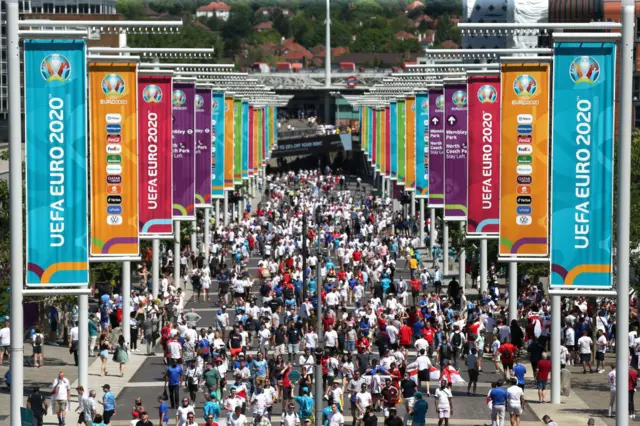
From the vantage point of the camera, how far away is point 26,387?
110 ft

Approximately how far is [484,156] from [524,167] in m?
5.47

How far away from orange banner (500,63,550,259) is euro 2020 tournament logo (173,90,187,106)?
11776 millimetres

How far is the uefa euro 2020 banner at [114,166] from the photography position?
1116 inches

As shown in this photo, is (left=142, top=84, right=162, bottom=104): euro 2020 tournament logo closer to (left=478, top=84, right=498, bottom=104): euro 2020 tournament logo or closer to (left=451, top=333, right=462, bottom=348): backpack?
(left=478, top=84, right=498, bottom=104): euro 2020 tournament logo

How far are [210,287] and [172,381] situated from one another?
24620 mm

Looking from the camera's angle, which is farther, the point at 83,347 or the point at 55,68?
the point at 83,347

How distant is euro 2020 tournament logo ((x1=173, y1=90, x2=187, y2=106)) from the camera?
40.6 meters

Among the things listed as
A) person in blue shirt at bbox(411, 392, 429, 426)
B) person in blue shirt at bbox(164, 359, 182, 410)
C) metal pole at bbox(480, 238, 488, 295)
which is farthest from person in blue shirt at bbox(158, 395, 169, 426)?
metal pole at bbox(480, 238, 488, 295)

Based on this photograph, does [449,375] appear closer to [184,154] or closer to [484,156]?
[484,156]

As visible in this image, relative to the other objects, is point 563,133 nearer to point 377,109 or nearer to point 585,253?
point 585,253

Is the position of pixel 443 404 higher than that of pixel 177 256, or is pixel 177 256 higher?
pixel 177 256

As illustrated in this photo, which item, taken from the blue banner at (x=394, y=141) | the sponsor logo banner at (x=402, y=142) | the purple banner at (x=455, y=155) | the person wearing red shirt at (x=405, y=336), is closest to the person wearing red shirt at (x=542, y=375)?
the person wearing red shirt at (x=405, y=336)

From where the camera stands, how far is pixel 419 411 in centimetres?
2764

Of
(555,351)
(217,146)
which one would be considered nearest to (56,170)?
(555,351)
